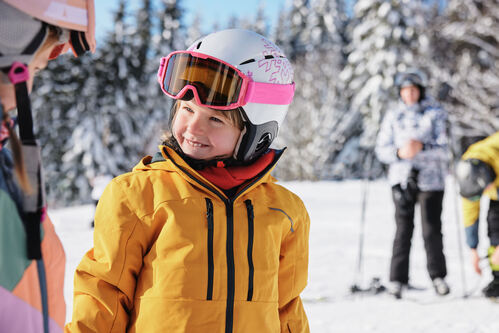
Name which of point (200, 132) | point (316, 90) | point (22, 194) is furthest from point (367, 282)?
point (316, 90)

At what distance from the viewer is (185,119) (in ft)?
6.26

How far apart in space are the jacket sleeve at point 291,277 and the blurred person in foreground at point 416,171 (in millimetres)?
3298

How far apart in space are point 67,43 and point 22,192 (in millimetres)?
425

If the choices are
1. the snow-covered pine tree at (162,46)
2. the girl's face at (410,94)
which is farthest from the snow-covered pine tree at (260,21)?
the girl's face at (410,94)

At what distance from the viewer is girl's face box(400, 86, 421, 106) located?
16.4 ft

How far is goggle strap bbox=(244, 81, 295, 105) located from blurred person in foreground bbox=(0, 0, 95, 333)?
1.10 metres

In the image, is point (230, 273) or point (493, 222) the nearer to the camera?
point (230, 273)

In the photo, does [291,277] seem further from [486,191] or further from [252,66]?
[486,191]

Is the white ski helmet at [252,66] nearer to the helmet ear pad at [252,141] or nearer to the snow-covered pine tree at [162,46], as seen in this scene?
the helmet ear pad at [252,141]

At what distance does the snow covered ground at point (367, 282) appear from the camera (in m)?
4.30

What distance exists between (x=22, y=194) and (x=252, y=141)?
1248 millimetres

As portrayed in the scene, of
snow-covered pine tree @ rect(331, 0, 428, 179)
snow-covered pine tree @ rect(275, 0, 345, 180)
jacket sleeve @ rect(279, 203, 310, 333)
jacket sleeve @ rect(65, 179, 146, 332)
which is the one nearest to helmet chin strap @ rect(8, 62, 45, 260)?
jacket sleeve @ rect(65, 179, 146, 332)

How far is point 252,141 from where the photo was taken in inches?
81.2

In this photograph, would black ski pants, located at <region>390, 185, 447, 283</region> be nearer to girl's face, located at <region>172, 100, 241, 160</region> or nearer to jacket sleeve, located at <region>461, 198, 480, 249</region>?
jacket sleeve, located at <region>461, 198, 480, 249</region>
